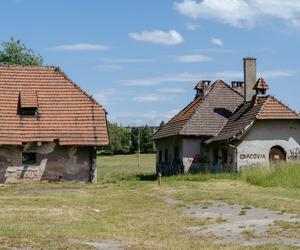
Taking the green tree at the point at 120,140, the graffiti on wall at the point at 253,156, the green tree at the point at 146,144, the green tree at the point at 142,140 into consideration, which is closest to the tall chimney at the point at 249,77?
the graffiti on wall at the point at 253,156

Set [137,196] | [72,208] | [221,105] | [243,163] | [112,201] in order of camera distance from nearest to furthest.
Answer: [72,208], [112,201], [137,196], [243,163], [221,105]

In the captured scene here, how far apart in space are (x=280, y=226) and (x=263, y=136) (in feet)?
72.3

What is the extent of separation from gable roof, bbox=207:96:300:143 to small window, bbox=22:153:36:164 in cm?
1075

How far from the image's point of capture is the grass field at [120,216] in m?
12.3

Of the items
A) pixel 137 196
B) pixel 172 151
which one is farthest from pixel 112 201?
pixel 172 151

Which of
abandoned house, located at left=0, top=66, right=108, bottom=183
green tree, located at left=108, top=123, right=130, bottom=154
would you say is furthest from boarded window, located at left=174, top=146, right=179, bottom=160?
green tree, located at left=108, top=123, right=130, bottom=154

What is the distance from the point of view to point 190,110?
136ft

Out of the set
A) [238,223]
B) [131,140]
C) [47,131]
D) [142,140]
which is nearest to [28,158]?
[47,131]

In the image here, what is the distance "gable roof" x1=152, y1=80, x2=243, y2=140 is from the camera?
127 ft

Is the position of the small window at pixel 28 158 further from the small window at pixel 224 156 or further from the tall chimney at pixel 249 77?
the tall chimney at pixel 249 77

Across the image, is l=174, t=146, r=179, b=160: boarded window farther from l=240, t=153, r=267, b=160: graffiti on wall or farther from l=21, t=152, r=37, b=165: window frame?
l=21, t=152, r=37, b=165: window frame

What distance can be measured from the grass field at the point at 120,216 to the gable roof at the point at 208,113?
958 cm

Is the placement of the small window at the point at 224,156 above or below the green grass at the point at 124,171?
above

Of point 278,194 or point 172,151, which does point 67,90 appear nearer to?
point 172,151
